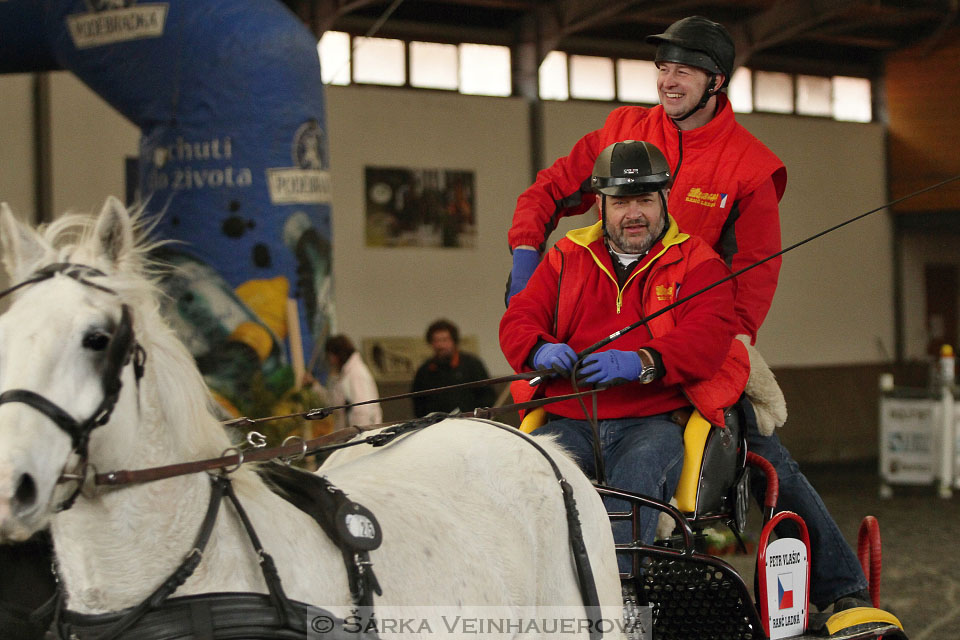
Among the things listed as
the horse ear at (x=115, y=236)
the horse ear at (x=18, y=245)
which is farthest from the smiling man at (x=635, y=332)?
the horse ear at (x=18, y=245)

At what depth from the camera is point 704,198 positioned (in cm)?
341

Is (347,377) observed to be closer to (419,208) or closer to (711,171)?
(711,171)

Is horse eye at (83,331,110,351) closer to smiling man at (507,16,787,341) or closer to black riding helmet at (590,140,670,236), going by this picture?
black riding helmet at (590,140,670,236)

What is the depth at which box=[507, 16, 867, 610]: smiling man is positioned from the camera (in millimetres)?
3359

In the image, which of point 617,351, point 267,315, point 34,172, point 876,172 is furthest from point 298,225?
point 876,172

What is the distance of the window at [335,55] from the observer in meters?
11.6

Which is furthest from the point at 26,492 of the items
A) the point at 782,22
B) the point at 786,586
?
the point at 782,22

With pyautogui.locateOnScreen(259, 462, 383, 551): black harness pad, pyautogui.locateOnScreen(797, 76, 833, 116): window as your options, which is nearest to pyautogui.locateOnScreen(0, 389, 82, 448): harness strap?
pyautogui.locateOnScreen(259, 462, 383, 551): black harness pad

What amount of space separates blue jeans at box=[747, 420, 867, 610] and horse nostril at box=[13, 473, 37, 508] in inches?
93.4

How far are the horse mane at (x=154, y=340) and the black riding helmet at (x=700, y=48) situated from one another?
2033 mm

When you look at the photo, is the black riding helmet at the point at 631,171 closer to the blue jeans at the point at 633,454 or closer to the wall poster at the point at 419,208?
the blue jeans at the point at 633,454

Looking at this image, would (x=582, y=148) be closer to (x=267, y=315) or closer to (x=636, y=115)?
(x=636, y=115)

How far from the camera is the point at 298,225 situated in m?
6.34

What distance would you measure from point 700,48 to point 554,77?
10065mm
